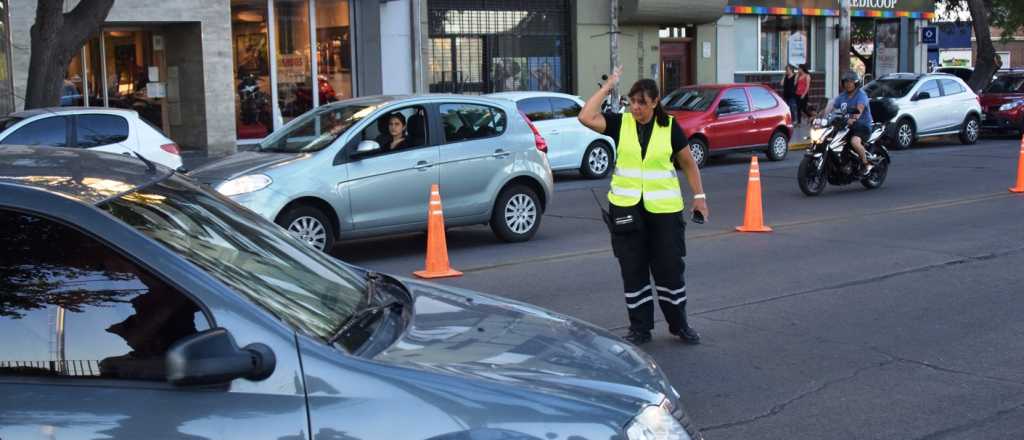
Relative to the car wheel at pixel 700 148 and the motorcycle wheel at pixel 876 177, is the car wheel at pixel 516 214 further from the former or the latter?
the car wheel at pixel 700 148

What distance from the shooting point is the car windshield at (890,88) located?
80.7 feet

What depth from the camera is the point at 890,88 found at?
2489cm

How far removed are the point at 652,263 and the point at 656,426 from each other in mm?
3970

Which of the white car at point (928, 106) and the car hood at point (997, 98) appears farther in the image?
the car hood at point (997, 98)

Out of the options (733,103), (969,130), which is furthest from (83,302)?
(969,130)

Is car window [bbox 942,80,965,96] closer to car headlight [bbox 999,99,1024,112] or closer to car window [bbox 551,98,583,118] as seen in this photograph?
car headlight [bbox 999,99,1024,112]

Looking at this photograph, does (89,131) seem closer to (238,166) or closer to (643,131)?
(238,166)

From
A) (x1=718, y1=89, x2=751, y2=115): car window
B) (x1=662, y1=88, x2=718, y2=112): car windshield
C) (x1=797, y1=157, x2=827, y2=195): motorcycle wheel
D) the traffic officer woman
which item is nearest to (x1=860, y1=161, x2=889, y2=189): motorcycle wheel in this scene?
(x1=797, y1=157, x2=827, y2=195): motorcycle wheel

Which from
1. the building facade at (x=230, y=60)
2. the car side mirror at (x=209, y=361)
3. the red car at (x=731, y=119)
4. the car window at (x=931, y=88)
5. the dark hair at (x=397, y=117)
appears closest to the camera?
the car side mirror at (x=209, y=361)

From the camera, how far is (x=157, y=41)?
22281 millimetres

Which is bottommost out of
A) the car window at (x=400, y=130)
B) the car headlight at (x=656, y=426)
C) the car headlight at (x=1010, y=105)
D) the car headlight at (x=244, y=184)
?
the car headlight at (x=656, y=426)

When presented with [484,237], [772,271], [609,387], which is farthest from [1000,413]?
[484,237]

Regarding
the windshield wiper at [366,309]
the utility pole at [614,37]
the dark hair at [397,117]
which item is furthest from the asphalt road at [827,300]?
the utility pole at [614,37]

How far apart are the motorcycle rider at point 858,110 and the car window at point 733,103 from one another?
4.86 m
